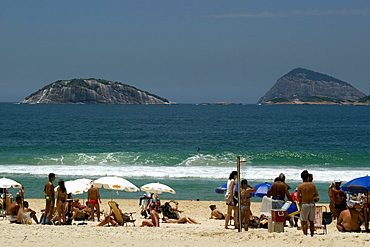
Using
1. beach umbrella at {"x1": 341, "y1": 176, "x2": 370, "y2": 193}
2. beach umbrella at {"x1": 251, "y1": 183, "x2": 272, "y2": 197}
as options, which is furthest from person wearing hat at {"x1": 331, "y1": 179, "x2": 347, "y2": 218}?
beach umbrella at {"x1": 251, "y1": 183, "x2": 272, "y2": 197}

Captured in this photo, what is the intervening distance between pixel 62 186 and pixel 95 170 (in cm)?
1908

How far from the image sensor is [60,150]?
46.7 meters

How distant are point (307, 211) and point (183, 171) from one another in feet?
68.2

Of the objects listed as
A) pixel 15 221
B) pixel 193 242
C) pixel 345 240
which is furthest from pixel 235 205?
pixel 15 221

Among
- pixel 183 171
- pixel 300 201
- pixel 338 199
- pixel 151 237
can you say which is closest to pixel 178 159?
pixel 183 171

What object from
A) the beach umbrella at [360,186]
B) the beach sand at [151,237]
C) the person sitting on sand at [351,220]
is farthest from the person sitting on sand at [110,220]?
the beach umbrella at [360,186]

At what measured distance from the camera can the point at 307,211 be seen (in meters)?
11.6

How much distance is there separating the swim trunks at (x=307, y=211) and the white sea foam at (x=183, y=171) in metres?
16.8

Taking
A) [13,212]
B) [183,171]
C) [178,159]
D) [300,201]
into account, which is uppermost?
[178,159]

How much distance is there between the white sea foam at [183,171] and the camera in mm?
29906

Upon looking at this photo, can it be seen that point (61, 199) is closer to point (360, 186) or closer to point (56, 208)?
point (56, 208)

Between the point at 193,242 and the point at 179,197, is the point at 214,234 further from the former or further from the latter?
the point at 179,197

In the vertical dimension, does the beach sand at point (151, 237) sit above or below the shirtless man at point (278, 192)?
below

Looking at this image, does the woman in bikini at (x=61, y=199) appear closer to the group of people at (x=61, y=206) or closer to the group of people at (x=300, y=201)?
the group of people at (x=61, y=206)
